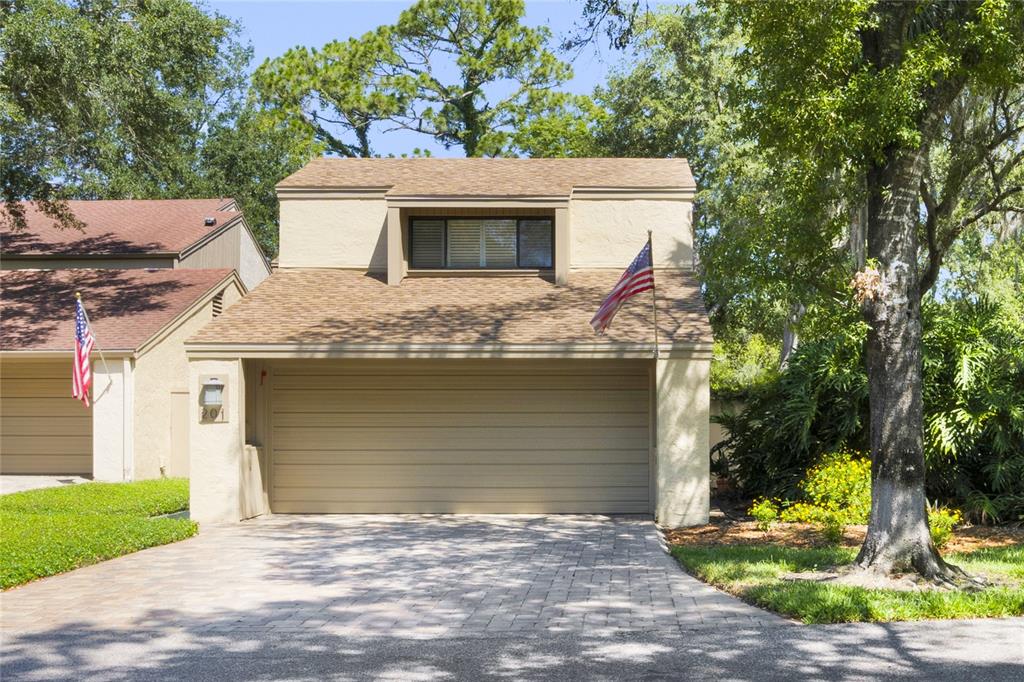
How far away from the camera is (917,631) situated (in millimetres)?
7379

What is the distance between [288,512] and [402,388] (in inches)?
101

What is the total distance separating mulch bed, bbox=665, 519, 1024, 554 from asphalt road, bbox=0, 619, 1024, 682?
4.48 meters

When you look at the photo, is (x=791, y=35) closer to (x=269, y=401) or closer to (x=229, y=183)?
(x=269, y=401)

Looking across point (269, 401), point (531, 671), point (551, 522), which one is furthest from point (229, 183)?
point (531, 671)

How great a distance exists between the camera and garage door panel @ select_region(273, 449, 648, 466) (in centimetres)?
1573

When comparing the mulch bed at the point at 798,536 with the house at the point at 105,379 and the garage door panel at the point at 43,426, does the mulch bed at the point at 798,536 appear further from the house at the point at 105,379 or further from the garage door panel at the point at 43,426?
the garage door panel at the point at 43,426

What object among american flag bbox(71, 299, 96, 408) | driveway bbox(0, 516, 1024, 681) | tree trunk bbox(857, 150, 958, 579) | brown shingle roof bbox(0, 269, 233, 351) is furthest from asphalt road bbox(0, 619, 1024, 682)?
brown shingle roof bbox(0, 269, 233, 351)

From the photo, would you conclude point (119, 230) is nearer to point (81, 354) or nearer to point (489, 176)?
point (81, 354)

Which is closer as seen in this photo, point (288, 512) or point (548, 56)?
point (288, 512)

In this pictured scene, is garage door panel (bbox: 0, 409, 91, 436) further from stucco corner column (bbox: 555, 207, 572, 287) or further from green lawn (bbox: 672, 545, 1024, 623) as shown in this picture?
green lawn (bbox: 672, 545, 1024, 623)

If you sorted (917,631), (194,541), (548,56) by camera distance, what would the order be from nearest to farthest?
(917,631) < (194,541) < (548,56)

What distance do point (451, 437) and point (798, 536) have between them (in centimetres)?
550

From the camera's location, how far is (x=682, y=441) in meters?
14.2

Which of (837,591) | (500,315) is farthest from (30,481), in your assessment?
(837,591)
